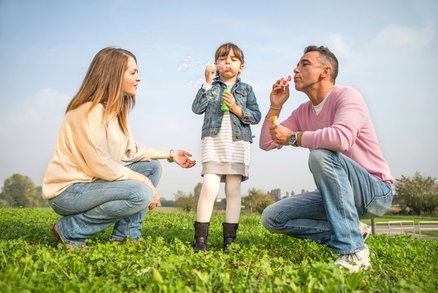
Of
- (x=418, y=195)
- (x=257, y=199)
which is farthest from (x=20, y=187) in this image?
(x=418, y=195)

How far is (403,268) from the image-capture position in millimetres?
3402

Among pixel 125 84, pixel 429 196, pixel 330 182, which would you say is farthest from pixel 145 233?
pixel 429 196

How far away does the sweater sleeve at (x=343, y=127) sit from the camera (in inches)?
126

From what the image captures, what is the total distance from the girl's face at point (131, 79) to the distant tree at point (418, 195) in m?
37.7

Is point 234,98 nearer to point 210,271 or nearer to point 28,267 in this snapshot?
point 210,271

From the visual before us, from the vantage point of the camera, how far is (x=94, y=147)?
350 centimetres

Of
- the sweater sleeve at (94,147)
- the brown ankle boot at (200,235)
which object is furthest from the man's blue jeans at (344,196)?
the sweater sleeve at (94,147)

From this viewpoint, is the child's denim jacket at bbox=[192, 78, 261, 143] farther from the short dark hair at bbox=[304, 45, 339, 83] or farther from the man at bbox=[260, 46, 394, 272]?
the short dark hair at bbox=[304, 45, 339, 83]

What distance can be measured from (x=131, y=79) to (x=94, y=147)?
880mm

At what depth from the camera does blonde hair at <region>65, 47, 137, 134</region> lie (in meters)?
3.71

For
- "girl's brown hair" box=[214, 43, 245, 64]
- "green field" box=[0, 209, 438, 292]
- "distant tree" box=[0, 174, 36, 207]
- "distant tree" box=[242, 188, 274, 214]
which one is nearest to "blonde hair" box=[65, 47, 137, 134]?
"girl's brown hair" box=[214, 43, 245, 64]

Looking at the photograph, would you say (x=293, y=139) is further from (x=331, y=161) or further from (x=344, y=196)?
(x=344, y=196)

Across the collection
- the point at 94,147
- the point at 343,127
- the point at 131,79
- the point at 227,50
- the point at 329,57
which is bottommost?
the point at 94,147

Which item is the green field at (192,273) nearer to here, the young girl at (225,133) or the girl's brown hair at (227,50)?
the young girl at (225,133)
